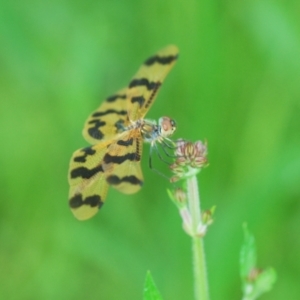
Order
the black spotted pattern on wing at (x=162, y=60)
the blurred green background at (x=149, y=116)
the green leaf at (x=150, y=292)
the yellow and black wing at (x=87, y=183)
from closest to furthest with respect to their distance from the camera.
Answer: the green leaf at (x=150, y=292) < the yellow and black wing at (x=87, y=183) < the black spotted pattern on wing at (x=162, y=60) < the blurred green background at (x=149, y=116)

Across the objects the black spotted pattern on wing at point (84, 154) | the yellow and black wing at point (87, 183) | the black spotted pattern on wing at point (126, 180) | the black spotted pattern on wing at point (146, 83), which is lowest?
the black spotted pattern on wing at point (126, 180)

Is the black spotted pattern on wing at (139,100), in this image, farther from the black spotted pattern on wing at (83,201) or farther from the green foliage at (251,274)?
the green foliage at (251,274)

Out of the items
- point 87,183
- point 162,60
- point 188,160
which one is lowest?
point 188,160

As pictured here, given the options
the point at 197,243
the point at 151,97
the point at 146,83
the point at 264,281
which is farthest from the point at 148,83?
the point at 264,281

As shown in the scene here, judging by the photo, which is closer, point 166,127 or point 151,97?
point 166,127

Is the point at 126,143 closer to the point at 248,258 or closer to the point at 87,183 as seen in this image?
the point at 87,183

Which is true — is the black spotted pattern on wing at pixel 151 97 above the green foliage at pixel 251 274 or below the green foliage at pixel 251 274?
above

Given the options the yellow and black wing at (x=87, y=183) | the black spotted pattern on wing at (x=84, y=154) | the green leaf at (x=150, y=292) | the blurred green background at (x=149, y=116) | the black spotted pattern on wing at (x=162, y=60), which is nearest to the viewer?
the green leaf at (x=150, y=292)

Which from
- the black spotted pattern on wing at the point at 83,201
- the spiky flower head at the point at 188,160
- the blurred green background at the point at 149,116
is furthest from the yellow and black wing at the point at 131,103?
the blurred green background at the point at 149,116
